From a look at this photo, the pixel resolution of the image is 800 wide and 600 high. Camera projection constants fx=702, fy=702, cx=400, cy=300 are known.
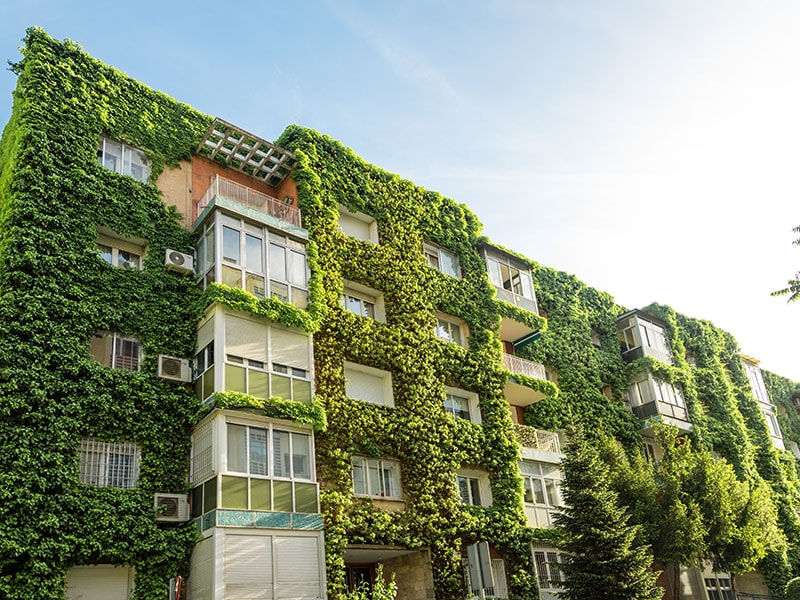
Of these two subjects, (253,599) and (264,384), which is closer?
(253,599)

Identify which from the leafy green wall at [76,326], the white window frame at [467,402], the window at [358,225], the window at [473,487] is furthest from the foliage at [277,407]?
the window at [358,225]

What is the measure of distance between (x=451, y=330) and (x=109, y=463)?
14440 millimetres

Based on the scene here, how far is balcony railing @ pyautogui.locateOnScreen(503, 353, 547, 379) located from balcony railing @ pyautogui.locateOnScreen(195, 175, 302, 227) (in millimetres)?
10752

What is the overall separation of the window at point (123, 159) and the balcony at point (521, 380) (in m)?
15.6

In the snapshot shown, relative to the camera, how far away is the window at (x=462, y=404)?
26156mm

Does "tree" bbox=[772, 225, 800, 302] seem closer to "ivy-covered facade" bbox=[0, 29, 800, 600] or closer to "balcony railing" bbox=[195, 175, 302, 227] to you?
"ivy-covered facade" bbox=[0, 29, 800, 600]

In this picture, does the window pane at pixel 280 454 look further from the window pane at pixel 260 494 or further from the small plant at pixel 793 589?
the small plant at pixel 793 589

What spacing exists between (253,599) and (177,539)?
2.45 metres

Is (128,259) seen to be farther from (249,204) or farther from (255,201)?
(255,201)

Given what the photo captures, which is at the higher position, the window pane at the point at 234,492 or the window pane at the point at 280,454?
the window pane at the point at 280,454

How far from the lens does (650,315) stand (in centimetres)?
3897

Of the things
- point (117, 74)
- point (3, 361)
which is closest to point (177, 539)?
point (3, 361)

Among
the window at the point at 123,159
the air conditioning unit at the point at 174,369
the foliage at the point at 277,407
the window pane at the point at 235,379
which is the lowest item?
the foliage at the point at 277,407

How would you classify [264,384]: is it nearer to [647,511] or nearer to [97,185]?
[97,185]
